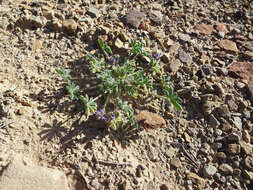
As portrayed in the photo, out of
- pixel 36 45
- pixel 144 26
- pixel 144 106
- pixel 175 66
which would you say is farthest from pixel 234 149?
pixel 36 45

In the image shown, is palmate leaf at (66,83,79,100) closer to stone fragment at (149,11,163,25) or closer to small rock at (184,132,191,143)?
small rock at (184,132,191,143)

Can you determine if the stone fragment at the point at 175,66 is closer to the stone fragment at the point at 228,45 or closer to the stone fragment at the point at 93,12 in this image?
the stone fragment at the point at 228,45

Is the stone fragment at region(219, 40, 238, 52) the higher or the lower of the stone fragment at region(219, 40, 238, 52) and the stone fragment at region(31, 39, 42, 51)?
the higher

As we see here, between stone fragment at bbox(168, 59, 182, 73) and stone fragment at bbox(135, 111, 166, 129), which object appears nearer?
stone fragment at bbox(135, 111, 166, 129)

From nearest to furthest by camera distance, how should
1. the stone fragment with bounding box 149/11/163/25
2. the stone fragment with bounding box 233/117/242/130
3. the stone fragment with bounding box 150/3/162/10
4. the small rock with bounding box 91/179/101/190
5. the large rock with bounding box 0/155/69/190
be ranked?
the large rock with bounding box 0/155/69/190 < the small rock with bounding box 91/179/101/190 < the stone fragment with bounding box 233/117/242/130 < the stone fragment with bounding box 149/11/163/25 < the stone fragment with bounding box 150/3/162/10

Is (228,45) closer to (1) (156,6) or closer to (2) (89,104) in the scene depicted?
(1) (156,6)

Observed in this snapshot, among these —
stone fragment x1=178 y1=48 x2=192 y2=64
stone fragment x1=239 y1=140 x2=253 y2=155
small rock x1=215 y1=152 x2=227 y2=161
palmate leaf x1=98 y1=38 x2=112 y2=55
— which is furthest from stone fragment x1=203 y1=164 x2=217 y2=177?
palmate leaf x1=98 y1=38 x2=112 y2=55

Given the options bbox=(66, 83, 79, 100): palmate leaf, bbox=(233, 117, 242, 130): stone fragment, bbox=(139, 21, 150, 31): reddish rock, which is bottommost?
bbox=(233, 117, 242, 130): stone fragment
